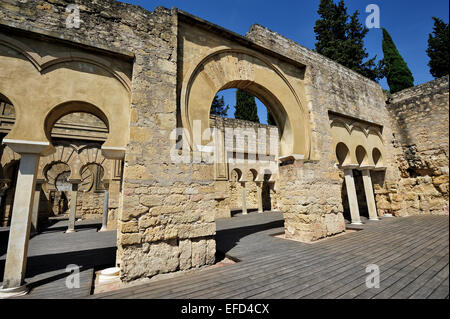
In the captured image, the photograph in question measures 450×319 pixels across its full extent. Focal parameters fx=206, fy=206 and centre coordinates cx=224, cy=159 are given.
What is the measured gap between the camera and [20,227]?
118 inches

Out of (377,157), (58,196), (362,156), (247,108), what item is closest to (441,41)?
(362,156)

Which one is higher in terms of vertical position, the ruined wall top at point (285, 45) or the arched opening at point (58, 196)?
the ruined wall top at point (285, 45)

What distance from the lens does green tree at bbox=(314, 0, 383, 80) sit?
614 inches

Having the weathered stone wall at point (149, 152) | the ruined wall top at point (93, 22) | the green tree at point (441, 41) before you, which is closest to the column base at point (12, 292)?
the weathered stone wall at point (149, 152)

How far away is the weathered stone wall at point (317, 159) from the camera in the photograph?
5.20m

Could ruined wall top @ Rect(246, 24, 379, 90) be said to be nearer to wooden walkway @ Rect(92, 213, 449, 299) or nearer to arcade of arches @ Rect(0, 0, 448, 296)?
arcade of arches @ Rect(0, 0, 448, 296)

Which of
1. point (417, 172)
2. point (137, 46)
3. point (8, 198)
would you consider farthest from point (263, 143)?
point (8, 198)

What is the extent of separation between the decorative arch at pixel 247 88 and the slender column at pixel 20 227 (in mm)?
2498

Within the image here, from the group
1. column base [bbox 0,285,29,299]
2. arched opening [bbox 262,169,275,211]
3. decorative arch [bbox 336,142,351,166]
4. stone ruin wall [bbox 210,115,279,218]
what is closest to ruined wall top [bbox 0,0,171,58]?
column base [bbox 0,285,29,299]

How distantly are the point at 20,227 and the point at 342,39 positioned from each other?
69.5 feet

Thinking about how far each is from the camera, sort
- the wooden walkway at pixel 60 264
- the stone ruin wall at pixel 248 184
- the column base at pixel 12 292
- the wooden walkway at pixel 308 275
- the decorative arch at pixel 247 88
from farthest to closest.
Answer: the stone ruin wall at pixel 248 184 < the decorative arch at pixel 247 88 < the wooden walkway at pixel 60 264 < the column base at pixel 12 292 < the wooden walkway at pixel 308 275

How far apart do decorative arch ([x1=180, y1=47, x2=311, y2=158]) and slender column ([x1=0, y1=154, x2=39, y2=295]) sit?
250 centimetres

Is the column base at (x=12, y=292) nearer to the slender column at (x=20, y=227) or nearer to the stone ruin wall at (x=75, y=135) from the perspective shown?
the slender column at (x=20, y=227)

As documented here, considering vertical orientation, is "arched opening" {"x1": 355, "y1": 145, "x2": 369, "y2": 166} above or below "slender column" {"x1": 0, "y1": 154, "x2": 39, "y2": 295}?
above
